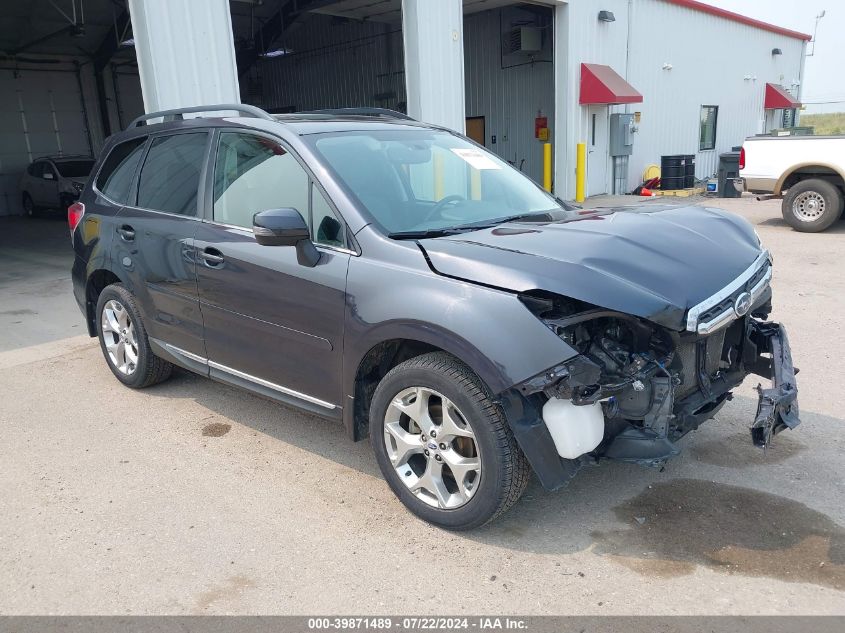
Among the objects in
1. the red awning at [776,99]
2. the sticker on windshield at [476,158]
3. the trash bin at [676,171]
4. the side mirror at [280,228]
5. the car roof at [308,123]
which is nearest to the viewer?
the side mirror at [280,228]

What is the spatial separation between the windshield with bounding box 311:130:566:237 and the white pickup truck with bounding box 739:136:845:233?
8.43 m

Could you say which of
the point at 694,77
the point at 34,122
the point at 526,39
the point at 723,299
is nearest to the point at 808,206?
the point at 526,39

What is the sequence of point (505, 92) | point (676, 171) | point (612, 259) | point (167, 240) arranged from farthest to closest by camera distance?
point (505, 92) < point (676, 171) < point (167, 240) < point (612, 259)

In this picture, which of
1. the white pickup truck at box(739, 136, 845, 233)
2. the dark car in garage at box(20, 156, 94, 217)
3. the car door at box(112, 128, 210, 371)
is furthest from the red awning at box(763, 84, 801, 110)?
the car door at box(112, 128, 210, 371)

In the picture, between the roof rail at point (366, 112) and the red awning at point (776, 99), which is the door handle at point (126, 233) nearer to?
the roof rail at point (366, 112)

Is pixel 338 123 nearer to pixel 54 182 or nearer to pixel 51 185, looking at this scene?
pixel 54 182

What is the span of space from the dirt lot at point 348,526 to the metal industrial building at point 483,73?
828 cm

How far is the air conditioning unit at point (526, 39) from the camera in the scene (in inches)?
668

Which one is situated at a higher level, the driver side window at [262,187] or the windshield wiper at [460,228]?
the driver side window at [262,187]

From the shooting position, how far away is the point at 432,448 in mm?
3143

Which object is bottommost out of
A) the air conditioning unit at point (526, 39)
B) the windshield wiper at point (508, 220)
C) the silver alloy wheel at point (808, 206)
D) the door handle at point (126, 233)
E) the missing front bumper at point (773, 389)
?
the silver alloy wheel at point (808, 206)

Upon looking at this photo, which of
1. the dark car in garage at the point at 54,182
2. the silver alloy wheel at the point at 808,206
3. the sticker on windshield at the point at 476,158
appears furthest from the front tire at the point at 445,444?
the dark car in garage at the point at 54,182

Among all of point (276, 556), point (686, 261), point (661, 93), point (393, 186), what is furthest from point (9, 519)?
point (661, 93)

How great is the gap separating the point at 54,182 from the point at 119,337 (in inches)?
587
